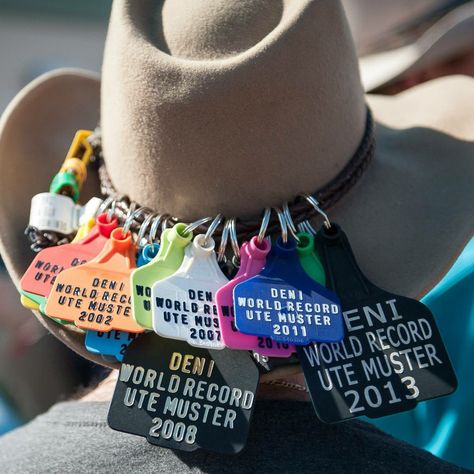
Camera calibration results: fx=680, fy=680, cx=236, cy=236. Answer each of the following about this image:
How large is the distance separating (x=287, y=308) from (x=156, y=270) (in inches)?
6.8

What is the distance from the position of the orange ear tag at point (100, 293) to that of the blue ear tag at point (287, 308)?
0.14 metres

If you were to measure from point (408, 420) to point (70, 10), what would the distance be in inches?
214

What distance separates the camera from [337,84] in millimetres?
954

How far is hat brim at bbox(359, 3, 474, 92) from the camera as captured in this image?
1.92 m

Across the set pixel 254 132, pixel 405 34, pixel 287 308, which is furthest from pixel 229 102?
pixel 405 34

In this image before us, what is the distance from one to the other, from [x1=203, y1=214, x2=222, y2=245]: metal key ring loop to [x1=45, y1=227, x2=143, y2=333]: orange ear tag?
11 centimetres

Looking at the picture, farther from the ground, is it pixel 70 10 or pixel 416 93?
pixel 416 93

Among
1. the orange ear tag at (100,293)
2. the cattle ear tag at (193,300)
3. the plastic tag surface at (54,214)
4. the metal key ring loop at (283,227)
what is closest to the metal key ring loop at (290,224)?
the metal key ring loop at (283,227)

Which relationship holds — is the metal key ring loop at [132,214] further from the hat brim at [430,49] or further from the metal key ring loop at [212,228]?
the hat brim at [430,49]

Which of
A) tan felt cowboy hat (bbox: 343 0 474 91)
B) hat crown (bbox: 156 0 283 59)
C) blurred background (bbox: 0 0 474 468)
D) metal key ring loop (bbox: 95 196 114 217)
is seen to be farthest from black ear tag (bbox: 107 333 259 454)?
tan felt cowboy hat (bbox: 343 0 474 91)

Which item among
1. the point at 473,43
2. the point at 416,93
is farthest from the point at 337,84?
the point at 473,43

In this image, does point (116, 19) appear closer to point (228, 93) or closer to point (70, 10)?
point (228, 93)

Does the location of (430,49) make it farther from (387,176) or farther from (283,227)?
(283,227)

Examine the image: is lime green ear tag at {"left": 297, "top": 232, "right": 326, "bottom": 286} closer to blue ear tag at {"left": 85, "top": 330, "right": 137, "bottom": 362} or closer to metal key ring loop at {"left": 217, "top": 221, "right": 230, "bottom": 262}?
metal key ring loop at {"left": 217, "top": 221, "right": 230, "bottom": 262}
